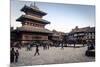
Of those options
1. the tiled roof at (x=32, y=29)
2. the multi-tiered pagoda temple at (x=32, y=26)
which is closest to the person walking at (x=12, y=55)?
the multi-tiered pagoda temple at (x=32, y=26)

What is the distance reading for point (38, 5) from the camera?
86.6 inches

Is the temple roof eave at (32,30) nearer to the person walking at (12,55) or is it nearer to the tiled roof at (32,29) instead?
the tiled roof at (32,29)

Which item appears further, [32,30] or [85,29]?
[85,29]

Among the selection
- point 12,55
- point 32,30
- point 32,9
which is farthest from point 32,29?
point 12,55

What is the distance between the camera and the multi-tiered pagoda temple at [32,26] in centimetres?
214

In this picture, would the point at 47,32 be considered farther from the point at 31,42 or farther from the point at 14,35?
the point at 14,35

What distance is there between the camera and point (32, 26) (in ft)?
7.23

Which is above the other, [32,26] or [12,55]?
[32,26]

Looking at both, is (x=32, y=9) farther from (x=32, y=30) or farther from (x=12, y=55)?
(x=12, y=55)

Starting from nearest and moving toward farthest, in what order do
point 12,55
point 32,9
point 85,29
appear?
1. point 12,55
2. point 32,9
3. point 85,29

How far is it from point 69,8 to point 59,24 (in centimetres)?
25

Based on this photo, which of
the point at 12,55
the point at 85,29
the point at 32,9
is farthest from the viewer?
the point at 85,29

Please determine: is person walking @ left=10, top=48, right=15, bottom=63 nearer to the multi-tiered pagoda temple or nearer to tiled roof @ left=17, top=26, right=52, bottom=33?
the multi-tiered pagoda temple

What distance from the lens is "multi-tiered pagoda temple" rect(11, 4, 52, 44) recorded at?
2.14m
